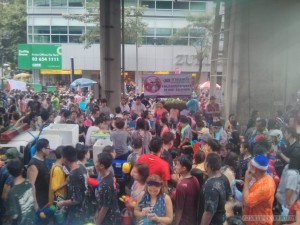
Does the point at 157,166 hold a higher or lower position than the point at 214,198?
higher

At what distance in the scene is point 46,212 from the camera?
5824 mm

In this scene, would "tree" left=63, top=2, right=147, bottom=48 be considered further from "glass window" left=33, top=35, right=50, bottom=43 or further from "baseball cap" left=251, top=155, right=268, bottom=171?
"baseball cap" left=251, top=155, right=268, bottom=171

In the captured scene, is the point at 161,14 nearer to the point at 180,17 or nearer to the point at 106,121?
the point at 180,17

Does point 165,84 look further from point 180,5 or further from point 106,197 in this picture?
point 180,5

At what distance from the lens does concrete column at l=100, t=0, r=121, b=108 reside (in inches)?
703

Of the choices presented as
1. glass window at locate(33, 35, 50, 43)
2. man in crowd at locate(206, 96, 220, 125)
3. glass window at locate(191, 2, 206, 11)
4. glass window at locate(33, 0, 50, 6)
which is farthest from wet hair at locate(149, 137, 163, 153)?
glass window at locate(33, 0, 50, 6)

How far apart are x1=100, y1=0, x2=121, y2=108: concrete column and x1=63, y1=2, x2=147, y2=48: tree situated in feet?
70.6

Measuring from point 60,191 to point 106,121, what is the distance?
4267mm

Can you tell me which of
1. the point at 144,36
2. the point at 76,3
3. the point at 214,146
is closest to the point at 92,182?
the point at 214,146

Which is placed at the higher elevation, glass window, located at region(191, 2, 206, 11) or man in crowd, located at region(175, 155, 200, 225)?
glass window, located at region(191, 2, 206, 11)

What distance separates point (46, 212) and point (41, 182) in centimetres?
45

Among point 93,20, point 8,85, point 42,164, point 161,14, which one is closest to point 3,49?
point 93,20

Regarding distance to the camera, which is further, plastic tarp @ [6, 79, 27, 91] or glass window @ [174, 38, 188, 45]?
glass window @ [174, 38, 188, 45]

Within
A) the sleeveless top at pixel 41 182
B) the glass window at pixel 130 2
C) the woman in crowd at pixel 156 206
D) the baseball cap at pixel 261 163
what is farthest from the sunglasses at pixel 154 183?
the glass window at pixel 130 2
